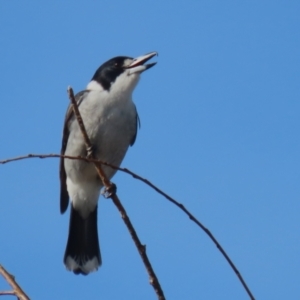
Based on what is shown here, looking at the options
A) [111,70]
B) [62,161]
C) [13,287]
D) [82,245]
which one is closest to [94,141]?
[62,161]

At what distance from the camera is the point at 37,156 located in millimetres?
2549

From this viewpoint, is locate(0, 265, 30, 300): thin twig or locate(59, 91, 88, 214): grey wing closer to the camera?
locate(0, 265, 30, 300): thin twig

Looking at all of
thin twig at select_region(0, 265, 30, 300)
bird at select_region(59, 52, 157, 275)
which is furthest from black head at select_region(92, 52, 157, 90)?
thin twig at select_region(0, 265, 30, 300)

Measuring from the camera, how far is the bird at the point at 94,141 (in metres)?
5.35

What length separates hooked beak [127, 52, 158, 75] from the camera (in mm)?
5383

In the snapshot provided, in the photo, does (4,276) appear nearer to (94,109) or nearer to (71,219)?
(94,109)

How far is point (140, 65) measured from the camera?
555cm

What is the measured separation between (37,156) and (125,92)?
310 cm

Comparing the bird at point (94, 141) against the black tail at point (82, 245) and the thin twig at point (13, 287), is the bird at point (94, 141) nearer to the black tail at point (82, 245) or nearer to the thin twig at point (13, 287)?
the black tail at point (82, 245)

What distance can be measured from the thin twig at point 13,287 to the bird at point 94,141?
305 cm

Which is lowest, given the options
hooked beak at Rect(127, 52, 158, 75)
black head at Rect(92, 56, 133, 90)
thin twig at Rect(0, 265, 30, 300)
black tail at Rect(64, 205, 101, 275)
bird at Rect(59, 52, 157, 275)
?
thin twig at Rect(0, 265, 30, 300)

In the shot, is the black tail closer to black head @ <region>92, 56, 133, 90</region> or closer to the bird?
the bird

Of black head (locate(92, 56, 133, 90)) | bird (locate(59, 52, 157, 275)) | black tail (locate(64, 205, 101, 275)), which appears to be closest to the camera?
bird (locate(59, 52, 157, 275))

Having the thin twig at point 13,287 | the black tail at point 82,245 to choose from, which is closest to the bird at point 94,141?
the black tail at point 82,245
